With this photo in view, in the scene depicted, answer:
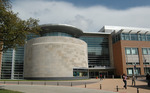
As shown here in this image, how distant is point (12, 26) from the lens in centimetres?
1792

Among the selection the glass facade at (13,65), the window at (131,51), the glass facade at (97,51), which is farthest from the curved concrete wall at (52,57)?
the window at (131,51)

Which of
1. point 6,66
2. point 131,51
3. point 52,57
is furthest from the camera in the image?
point 131,51

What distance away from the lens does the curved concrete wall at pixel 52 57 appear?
131ft

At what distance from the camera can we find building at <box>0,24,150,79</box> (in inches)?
1604

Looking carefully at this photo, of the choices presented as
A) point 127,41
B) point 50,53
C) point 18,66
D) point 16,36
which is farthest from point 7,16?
point 127,41

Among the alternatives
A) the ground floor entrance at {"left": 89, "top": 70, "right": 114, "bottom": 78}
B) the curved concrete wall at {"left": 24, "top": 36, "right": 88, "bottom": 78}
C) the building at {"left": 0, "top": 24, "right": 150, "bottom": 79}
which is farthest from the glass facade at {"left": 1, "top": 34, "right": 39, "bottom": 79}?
the ground floor entrance at {"left": 89, "top": 70, "right": 114, "bottom": 78}

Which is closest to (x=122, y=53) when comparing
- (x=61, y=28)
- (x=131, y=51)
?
(x=131, y=51)

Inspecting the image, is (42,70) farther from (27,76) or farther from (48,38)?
(48,38)

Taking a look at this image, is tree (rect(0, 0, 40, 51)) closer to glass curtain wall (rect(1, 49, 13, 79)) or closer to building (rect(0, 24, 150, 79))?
building (rect(0, 24, 150, 79))

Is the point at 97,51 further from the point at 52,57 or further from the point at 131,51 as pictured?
the point at 52,57

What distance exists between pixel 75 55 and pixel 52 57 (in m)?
6.91

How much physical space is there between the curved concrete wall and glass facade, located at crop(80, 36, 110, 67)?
31.5 ft

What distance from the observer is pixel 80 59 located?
4378 centimetres

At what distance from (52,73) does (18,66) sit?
1553 cm
